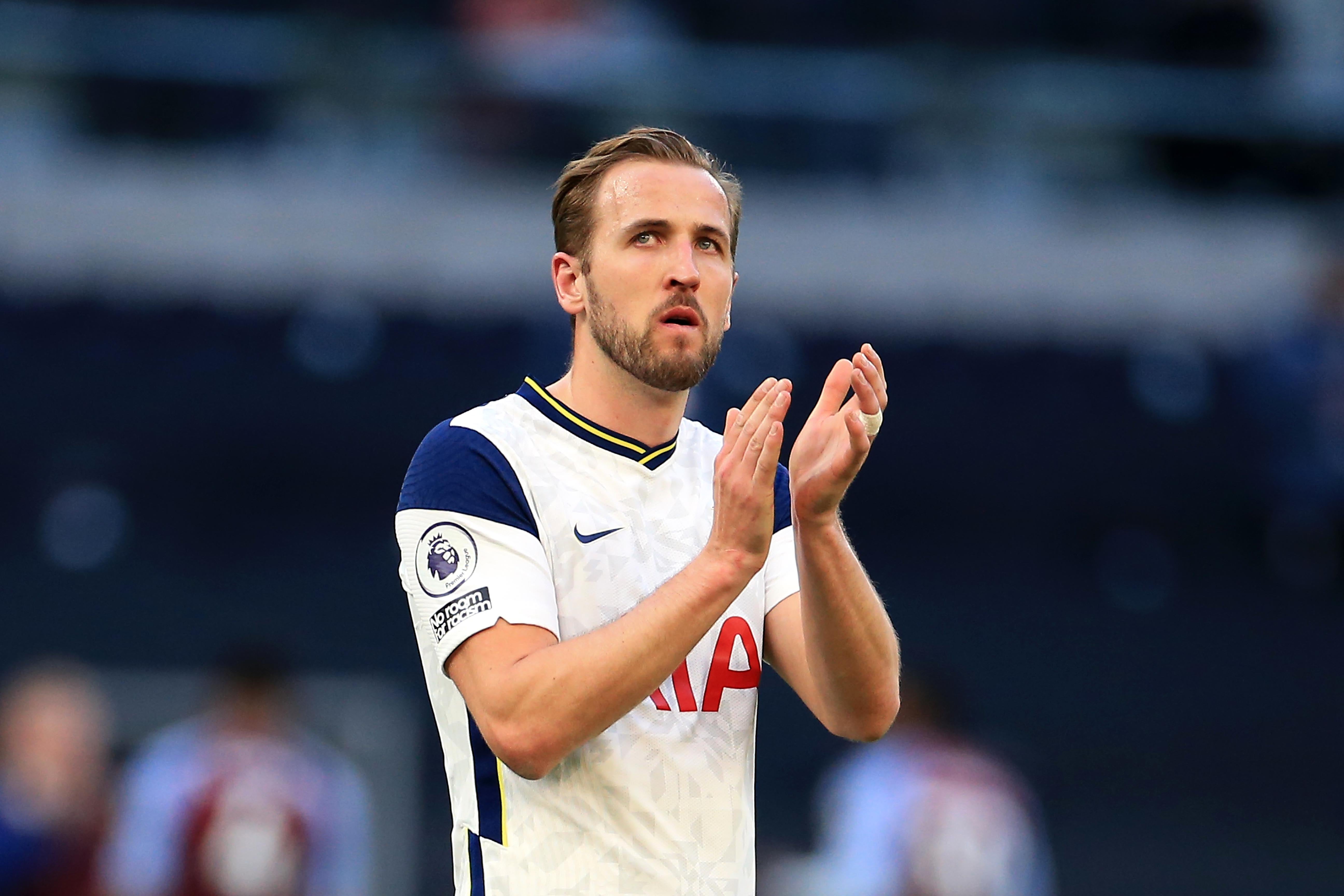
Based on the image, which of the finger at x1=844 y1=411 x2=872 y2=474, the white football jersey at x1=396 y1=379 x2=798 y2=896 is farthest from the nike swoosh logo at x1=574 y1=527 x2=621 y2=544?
the finger at x1=844 y1=411 x2=872 y2=474

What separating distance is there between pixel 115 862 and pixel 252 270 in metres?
5.28

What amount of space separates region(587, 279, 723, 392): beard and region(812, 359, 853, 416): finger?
0.99 feet

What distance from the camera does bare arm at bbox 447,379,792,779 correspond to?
3.06m

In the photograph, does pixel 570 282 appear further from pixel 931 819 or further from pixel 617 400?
pixel 931 819

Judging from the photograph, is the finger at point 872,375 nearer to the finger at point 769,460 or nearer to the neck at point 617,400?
the finger at point 769,460

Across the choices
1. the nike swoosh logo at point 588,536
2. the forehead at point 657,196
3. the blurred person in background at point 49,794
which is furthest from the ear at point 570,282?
the blurred person in background at point 49,794

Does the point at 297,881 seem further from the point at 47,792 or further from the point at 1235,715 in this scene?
the point at 1235,715

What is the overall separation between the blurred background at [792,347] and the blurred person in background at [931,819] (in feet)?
6.13

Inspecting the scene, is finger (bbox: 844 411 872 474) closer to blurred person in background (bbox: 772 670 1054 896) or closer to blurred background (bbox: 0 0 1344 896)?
blurred person in background (bbox: 772 670 1054 896)

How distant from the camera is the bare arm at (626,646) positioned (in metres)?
3.06

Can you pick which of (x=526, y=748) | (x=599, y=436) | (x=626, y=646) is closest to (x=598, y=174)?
(x=599, y=436)

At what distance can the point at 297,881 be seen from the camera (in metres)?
7.97

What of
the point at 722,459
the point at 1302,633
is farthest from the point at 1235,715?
the point at 722,459

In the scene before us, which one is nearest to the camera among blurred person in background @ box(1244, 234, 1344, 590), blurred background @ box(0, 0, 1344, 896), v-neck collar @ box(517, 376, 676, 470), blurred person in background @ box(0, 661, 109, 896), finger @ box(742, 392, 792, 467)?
finger @ box(742, 392, 792, 467)
